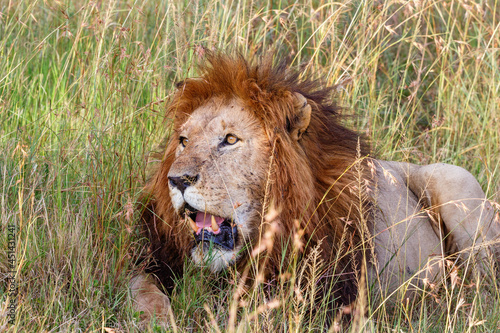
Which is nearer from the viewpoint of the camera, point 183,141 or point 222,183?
point 222,183

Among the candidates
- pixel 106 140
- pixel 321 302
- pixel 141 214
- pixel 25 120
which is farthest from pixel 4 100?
pixel 321 302

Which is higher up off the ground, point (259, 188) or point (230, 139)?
point (230, 139)

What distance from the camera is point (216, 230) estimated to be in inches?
124

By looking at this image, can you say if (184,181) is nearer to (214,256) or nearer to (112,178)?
(214,256)

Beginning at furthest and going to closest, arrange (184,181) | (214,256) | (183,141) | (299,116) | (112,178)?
1. (112,178)
2. (183,141)
3. (299,116)
4. (214,256)
5. (184,181)

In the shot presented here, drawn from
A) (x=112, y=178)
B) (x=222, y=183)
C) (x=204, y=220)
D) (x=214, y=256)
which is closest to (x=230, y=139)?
(x=222, y=183)

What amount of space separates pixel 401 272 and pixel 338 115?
91 cm

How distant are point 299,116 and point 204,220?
69cm

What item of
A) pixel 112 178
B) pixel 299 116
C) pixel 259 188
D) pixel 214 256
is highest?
pixel 299 116

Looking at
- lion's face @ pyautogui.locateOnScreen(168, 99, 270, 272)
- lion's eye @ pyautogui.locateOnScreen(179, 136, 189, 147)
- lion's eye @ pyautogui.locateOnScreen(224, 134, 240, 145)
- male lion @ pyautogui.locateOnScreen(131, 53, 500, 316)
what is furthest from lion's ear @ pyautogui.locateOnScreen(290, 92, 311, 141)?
lion's eye @ pyautogui.locateOnScreen(179, 136, 189, 147)

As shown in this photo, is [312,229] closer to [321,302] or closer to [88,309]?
[321,302]

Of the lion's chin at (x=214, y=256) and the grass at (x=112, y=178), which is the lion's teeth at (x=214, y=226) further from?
the grass at (x=112, y=178)

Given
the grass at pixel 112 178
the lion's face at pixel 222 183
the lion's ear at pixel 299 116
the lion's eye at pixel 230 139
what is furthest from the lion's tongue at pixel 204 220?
the lion's ear at pixel 299 116

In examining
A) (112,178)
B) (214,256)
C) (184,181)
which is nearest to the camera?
(184,181)
